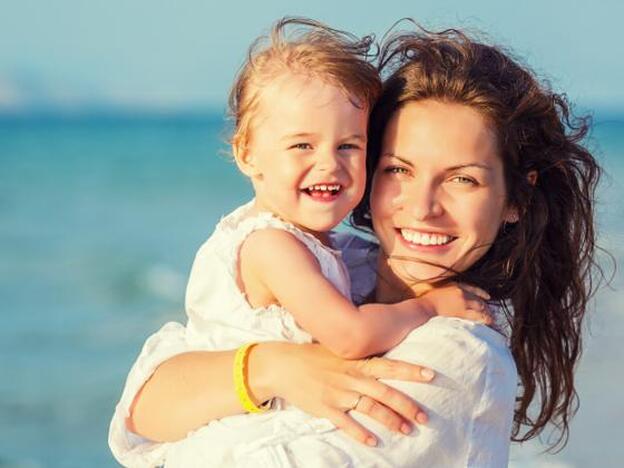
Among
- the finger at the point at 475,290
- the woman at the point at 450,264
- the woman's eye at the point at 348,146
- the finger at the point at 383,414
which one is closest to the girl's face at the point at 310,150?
the woman's eye at the point at 348,146

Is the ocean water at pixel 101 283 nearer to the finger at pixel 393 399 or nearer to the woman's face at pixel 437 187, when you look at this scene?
the woman's face at pixel 437 187

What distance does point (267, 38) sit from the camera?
3.48m

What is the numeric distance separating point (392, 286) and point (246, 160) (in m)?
0.47

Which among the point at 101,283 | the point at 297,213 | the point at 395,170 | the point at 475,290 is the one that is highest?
the point at 101,283

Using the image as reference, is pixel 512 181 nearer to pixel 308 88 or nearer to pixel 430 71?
pixel 430 71

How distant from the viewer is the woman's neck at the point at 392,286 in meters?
3.53

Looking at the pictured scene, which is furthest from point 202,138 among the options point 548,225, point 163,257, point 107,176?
point 548,225

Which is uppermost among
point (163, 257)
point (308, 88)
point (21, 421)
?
point (163, 257)

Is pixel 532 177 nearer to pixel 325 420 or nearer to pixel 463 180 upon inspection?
pixel 463 180

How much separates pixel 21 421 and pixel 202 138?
19448 millimetres

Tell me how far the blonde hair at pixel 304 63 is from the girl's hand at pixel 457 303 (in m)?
0.46

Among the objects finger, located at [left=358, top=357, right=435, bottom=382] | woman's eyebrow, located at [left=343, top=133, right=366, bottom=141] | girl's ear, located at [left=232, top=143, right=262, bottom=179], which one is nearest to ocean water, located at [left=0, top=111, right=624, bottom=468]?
girl's ear, located at [left=232, top=143, right=262, bottom=179]

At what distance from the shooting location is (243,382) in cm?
326

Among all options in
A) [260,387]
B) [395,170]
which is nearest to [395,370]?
[260,387]
